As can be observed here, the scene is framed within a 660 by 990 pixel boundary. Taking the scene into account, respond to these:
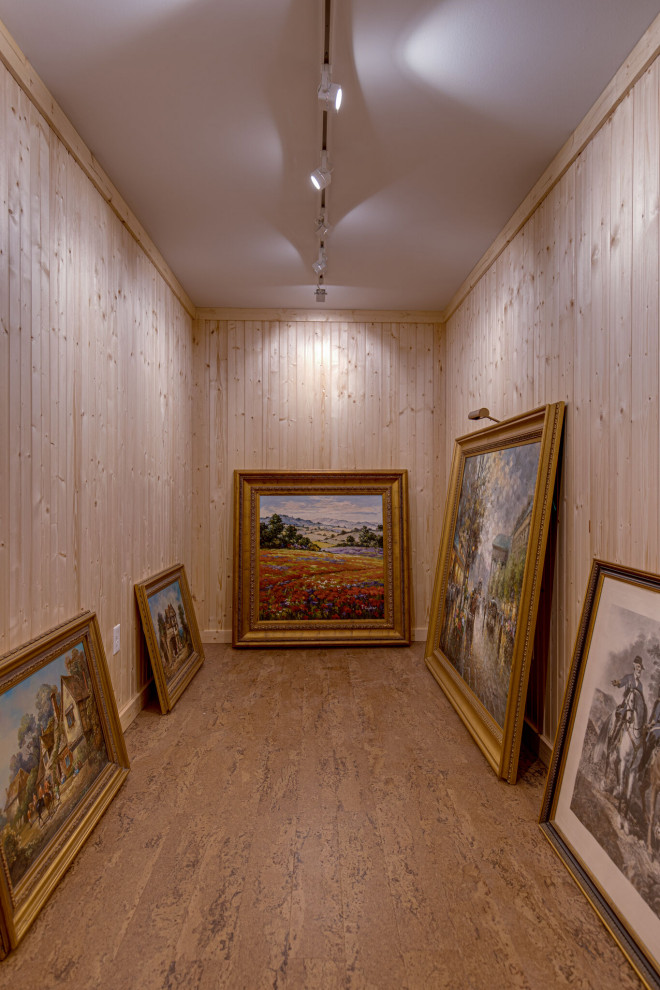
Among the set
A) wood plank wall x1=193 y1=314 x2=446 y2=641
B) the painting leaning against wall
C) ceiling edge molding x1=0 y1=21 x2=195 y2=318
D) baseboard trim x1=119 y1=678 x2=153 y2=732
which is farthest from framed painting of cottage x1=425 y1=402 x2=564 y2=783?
ceiling edge molding x1=0 y1=21 x2=195 y2=318

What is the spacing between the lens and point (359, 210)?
2.74 m

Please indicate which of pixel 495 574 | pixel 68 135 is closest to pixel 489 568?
pixel 495 574

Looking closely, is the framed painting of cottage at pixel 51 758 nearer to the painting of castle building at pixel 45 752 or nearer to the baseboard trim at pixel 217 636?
the painting of castle building at pixel 45 752

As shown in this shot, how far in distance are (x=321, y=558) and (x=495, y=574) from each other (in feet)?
5.71

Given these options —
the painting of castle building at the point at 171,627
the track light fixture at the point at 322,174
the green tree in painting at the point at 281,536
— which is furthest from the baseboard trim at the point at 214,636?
the track light fixture at the point at 322,174

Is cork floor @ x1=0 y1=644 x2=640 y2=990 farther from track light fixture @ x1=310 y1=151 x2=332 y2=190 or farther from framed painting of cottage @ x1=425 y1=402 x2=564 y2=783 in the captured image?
track light fixture @ x1=310 y1=151 x2=332 y2=190

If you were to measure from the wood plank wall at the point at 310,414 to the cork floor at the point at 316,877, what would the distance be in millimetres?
1662

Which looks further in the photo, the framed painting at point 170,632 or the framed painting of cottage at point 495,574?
the framed painting at point 170,632

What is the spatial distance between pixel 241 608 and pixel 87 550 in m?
1.92

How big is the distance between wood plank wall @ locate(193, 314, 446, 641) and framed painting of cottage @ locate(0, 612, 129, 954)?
1989 millimetres

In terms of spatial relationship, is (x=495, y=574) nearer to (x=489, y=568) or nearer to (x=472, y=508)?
(x=489, y=568)

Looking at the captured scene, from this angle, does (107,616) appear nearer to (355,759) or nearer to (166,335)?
(355,759)

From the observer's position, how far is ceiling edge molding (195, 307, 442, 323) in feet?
13.8

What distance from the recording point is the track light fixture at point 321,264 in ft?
10.1
